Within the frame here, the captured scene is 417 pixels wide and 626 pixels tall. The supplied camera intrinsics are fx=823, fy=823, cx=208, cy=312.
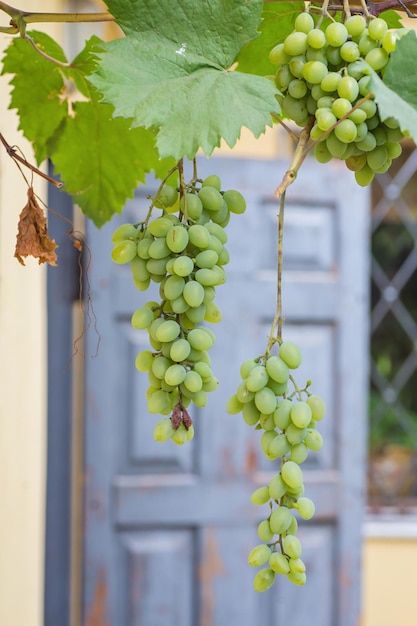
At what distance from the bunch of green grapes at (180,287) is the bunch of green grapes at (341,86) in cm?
7

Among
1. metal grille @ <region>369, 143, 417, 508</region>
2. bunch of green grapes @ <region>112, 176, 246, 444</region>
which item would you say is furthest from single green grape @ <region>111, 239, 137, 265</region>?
metal grille @ <region>369, 143, 417, 508</region>

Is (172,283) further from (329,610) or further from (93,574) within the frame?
(329,610)

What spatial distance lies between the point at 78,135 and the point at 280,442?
0.24 m

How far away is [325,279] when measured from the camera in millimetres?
2297

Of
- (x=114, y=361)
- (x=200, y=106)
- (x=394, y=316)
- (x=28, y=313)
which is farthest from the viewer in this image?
(x=394, y=316)

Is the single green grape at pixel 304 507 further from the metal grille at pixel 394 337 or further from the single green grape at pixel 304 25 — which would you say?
the metal grille at pixel 394 337

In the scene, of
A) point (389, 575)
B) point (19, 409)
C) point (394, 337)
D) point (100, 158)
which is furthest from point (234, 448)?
point (100, 158)

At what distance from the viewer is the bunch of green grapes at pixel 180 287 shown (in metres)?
0.38

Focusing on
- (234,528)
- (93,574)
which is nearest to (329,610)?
(234,528)

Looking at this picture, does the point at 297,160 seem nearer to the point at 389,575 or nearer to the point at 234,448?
the point at 234,448

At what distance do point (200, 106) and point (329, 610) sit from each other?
7.23 feet

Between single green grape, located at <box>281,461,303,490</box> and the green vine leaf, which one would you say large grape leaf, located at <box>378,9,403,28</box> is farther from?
single green grape, located at <box>281,461,303,490</box>

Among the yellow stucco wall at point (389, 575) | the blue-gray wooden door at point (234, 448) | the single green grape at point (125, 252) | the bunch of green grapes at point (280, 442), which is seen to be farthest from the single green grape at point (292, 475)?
the yellow stucco wall at point (389, 575)

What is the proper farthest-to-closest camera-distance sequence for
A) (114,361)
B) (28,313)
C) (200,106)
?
(114,361) → (28,313) → (200,106)
